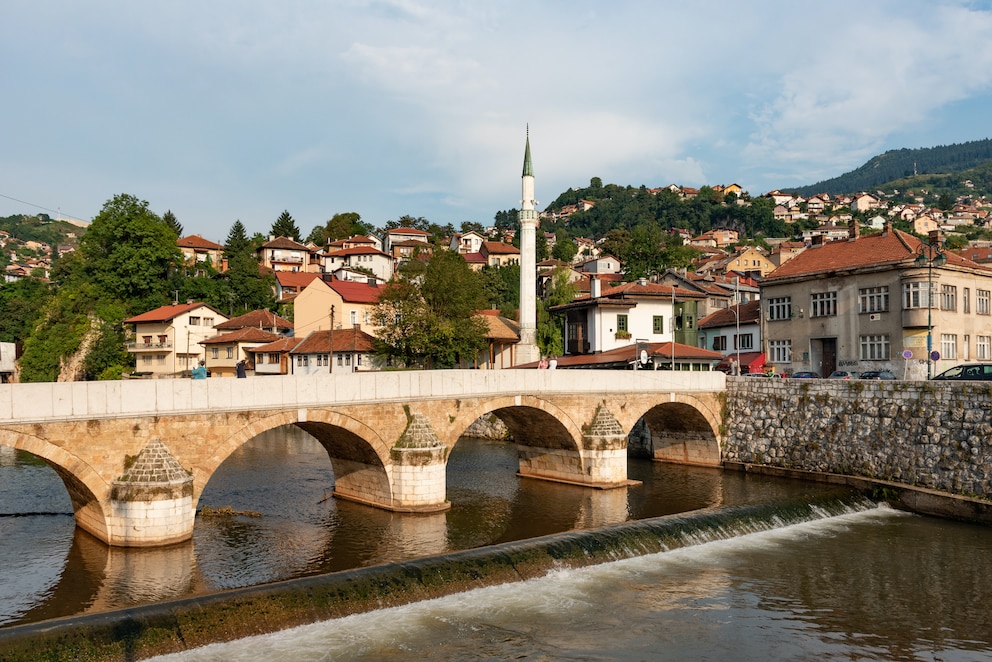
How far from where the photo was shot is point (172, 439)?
2172 cm

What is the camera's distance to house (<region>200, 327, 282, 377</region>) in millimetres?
68562

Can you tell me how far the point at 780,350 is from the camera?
4631cm

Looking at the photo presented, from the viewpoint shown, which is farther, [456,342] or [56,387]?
[456,342]

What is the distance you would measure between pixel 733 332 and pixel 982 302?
690 inches

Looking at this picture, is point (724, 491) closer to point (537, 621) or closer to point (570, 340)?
point (537, 621)

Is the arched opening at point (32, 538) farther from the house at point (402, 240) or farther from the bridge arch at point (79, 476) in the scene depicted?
the house at point (402, 240)

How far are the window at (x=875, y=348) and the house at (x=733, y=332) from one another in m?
11.5

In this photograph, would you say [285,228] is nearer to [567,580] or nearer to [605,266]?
[605,266]

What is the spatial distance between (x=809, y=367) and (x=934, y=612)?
2808cm

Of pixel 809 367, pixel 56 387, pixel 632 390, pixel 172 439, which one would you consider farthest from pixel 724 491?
pixel 56 387

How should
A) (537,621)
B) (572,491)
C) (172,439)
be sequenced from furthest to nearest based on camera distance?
(572,491), (172,439), (537,621)

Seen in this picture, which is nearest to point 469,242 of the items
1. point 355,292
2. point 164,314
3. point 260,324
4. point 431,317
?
point 260,324

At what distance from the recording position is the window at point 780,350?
45844 millimetres

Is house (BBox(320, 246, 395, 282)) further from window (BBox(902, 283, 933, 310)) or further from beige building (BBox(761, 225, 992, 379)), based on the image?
window (BBox(902, 283, 933, 310))
